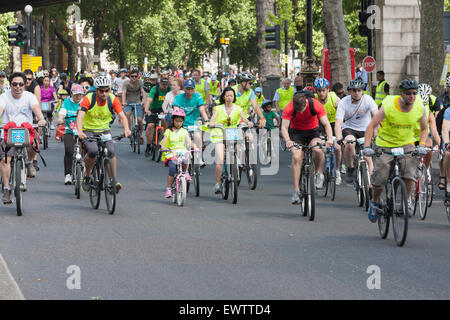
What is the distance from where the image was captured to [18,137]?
13055 mm

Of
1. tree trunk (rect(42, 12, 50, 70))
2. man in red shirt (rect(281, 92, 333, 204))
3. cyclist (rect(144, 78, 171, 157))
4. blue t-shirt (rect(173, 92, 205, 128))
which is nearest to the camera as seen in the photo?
man in red shirt (rect(281, 92, 333, 204))

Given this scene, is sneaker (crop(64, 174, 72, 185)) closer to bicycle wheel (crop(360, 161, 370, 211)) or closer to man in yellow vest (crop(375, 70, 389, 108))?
bicycle wheel (crop(360, 161, 370, 211))

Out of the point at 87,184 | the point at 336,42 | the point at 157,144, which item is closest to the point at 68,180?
the point at 87,184

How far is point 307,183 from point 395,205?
229 cm

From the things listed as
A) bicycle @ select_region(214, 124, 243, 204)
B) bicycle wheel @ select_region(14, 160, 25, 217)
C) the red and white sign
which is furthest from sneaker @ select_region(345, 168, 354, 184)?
the red and white sign

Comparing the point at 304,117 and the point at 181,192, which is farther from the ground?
the point at 304,117

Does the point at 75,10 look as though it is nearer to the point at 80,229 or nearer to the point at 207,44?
the point at 207,44

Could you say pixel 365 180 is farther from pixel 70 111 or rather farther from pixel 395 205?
pixel 70 111

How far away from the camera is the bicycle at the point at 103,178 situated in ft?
42.6

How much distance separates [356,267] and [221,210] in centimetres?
489

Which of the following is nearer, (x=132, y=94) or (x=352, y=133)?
(x=352, y=133)

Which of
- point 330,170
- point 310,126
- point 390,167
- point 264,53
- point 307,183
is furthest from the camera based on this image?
point 264,53

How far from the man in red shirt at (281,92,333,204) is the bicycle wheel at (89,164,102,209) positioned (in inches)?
99.0

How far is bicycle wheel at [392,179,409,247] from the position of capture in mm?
10141
